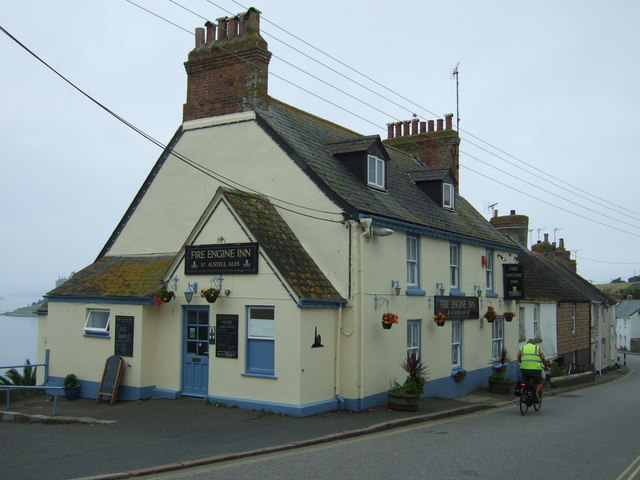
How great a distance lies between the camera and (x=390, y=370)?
1598 centimetres

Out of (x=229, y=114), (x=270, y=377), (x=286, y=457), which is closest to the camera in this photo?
(x=286, y=457)

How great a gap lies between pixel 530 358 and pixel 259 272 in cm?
717

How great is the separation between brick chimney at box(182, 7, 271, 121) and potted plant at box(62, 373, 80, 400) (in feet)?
26.1

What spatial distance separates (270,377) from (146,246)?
7.06m

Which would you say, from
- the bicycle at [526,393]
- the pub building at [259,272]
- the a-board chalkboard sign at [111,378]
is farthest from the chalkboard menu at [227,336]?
the bicycle at [526,393]

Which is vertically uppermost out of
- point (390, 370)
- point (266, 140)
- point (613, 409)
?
point (266, 140)

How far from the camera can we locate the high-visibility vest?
1522 centimetres

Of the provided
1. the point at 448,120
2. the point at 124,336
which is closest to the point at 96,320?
the point at 124,336

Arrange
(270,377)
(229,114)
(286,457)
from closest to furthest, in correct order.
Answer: (286,457) < (270,377) < (229,114)

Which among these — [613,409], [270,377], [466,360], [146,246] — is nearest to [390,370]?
[270,377]

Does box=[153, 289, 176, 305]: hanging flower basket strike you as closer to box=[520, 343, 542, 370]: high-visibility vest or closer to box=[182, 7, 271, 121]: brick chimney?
box=[182, 7, 271, 121]: brick chimney

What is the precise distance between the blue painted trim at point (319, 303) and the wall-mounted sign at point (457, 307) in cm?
484

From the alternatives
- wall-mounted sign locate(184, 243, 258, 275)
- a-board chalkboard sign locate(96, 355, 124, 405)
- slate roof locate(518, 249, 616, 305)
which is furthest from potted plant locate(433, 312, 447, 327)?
slate roof locate(518, 249, 616, 305)

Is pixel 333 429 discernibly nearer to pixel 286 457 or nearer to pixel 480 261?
pixel 286 457
